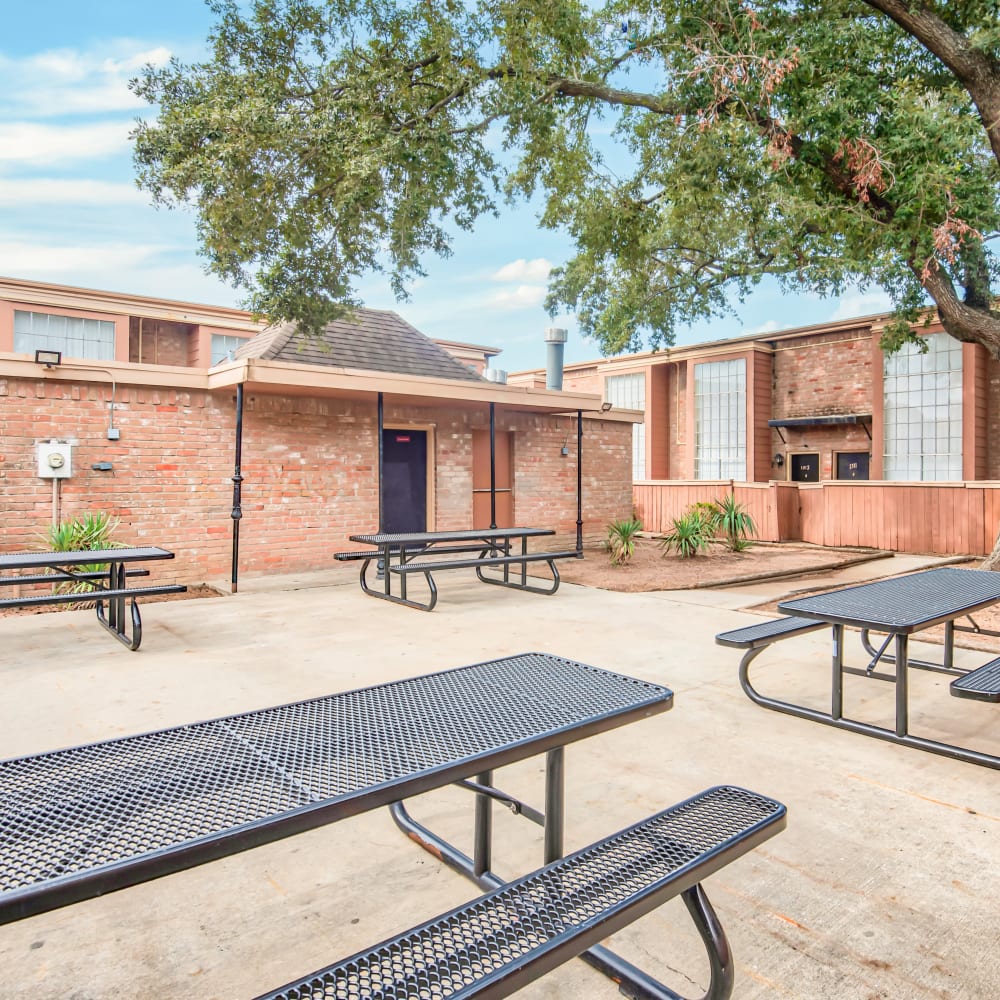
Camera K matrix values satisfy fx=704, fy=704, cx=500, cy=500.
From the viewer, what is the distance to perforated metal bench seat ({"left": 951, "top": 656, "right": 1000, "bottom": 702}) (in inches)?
111

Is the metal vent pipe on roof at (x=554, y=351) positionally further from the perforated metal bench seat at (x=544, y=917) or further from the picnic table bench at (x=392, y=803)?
the perforated metal bench seat at (x=544, y=917)

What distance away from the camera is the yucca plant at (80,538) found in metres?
7.36

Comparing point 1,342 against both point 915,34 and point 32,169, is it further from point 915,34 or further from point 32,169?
point 915,34

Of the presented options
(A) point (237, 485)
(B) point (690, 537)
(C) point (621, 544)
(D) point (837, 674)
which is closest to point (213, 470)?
(A) point (237, 485)

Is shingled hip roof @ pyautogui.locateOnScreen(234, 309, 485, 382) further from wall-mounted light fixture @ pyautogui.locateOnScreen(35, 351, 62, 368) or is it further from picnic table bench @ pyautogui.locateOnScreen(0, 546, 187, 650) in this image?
picnic table bench @ pyautogui.locateOnScreen(0, 546, 187, 650)

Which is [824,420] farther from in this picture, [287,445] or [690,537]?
[287,445]

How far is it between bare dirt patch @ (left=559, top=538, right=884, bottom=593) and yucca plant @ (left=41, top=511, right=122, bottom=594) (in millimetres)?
5418

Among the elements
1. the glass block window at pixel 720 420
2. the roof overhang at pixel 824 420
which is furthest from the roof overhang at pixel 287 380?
the glass block window at pixel 720 420

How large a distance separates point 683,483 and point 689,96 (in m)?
9.20

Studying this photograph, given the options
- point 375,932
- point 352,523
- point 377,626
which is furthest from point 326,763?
point 352,523

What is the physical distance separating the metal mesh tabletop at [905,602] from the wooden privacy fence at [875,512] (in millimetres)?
8517

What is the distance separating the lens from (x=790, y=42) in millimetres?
7914

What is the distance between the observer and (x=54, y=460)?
7.70m

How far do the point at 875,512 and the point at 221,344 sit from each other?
16.7m
